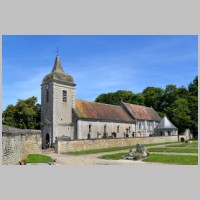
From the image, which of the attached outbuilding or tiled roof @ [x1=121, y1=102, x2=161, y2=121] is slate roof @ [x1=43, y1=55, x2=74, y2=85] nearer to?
tiled roof @ [x1=121, y1=102, x2=161, y2=121]

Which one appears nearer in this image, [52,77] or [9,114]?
[52,77]

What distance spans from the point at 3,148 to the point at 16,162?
3.32 m

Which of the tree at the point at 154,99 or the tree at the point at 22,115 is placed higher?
the tree at the point at 154,99

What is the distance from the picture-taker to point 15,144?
647 inches

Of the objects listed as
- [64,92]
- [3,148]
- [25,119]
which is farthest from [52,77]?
[3,148]

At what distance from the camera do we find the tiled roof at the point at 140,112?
5415 cm

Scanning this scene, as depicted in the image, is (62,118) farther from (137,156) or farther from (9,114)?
(137,156)

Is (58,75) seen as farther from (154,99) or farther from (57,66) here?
(154,99)

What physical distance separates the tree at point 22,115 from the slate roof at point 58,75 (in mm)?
5246

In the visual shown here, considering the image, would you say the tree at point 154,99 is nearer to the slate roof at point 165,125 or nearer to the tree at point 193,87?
the tree at point 193,87

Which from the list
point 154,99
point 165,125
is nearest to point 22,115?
point 165,125

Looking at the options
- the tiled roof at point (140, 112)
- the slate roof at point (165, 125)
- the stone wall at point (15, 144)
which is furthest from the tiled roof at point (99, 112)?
the stone wall at point (15, 144)

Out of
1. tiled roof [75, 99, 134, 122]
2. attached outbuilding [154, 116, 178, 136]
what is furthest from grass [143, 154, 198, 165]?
attached outbuilding [154, 116, 178, 136]

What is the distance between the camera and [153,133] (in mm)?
58594
